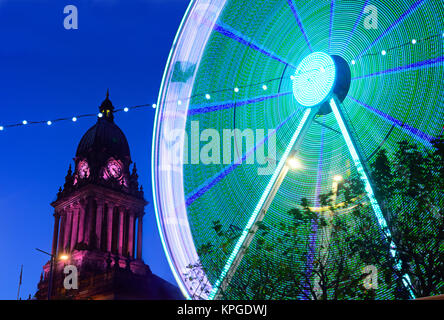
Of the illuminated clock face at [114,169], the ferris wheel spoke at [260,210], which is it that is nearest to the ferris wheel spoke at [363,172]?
the ferris wheel spoke at [260,210]

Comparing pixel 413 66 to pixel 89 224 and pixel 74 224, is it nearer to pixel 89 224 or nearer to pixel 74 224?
pixel 89 224

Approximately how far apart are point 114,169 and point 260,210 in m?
59.6

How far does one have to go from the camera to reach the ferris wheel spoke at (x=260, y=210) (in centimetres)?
1141

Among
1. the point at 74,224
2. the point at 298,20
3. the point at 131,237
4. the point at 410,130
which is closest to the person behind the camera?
the point at 410,130

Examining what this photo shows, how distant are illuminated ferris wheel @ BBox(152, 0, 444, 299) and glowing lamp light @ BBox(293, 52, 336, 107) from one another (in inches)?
0.9

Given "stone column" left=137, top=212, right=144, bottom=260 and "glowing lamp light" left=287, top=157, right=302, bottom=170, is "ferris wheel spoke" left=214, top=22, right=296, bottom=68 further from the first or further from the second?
"stone column" left=137, top=212, right=144, bottom=260

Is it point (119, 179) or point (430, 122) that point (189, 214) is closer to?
point (430, 122)

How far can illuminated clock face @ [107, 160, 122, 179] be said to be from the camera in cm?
6862

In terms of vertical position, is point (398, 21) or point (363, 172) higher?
point (398, 21)

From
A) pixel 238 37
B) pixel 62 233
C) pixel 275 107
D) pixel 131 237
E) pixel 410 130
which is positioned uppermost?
pixel 62 233

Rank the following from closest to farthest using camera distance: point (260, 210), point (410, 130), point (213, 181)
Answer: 1. point (410, 130)
2. point (260, 210)
3. point (213, 181)

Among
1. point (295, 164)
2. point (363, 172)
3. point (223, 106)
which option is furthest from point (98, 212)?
point (363, 172)

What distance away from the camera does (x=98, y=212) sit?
6400 centimetres

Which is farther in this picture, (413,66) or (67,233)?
(67,233)
